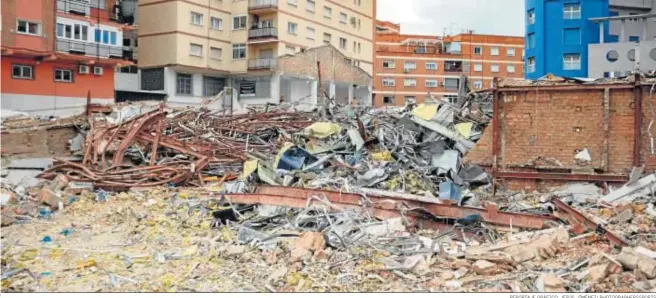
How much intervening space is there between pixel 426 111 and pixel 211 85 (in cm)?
2934

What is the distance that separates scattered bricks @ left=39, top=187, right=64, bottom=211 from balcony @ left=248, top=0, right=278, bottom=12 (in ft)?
101

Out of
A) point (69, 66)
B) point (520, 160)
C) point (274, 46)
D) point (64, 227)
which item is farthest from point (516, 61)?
point (64, 227)

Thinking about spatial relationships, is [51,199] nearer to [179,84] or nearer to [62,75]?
[62,75]

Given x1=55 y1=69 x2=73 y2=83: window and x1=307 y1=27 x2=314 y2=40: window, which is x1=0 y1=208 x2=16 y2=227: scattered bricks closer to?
x1=55 y1=69 x2=73 y2=83: window

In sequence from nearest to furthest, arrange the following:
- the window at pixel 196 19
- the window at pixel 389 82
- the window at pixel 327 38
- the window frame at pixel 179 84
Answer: the window frame at pixel 179 84 < the window at pixel 196 19 < the window at pixel 327 38 < the window at pixel 389 82

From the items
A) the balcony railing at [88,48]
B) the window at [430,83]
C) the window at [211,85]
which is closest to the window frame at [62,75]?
the balcony railing at [88,48]

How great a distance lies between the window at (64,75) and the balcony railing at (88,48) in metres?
1.11

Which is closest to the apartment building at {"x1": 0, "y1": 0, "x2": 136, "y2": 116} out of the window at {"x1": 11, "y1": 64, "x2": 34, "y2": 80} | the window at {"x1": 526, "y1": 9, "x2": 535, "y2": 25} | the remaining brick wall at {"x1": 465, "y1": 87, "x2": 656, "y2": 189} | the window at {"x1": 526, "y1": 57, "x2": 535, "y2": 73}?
the window at {"x1": 11, "y1": 64, "x2": 34, "y2": 80}

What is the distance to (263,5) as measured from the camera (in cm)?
4072

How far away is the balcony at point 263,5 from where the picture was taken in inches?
1592

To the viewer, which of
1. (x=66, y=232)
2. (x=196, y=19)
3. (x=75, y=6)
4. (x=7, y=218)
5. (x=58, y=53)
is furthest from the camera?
(x=196, y=19)

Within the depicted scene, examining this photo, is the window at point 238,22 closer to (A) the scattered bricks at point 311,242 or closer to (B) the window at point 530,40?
(B) the window at point 530,40

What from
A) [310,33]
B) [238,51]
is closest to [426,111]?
[238,51]
